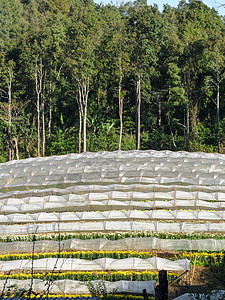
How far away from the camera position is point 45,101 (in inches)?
1446

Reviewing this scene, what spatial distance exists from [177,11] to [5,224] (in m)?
44.6

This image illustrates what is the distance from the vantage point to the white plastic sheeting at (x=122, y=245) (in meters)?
12.9

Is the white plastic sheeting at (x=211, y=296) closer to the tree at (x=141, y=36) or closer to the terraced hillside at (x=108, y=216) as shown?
the terraced hillside at (x=108, y=216)

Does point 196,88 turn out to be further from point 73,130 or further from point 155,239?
point 155,239

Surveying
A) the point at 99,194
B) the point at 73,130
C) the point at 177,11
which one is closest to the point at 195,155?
the point at 99,194

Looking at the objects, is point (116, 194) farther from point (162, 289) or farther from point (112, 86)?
point (112, 86)

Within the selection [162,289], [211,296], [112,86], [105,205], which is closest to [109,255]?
[105,205]

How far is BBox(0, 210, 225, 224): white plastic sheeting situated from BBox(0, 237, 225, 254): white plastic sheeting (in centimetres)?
240

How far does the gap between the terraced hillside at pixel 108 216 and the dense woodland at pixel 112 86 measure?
9.12 m

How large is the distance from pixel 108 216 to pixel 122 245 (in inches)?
105

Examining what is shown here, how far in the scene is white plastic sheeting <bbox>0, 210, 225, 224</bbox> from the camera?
51.2 ft

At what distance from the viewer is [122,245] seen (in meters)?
13.3

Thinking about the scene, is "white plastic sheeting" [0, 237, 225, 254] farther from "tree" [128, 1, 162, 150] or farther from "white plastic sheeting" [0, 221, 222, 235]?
"tree" [128, 1, 162, 150]

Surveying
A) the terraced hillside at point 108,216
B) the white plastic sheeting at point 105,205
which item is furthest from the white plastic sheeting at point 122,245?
the white plastic sheeting at point 105,205
